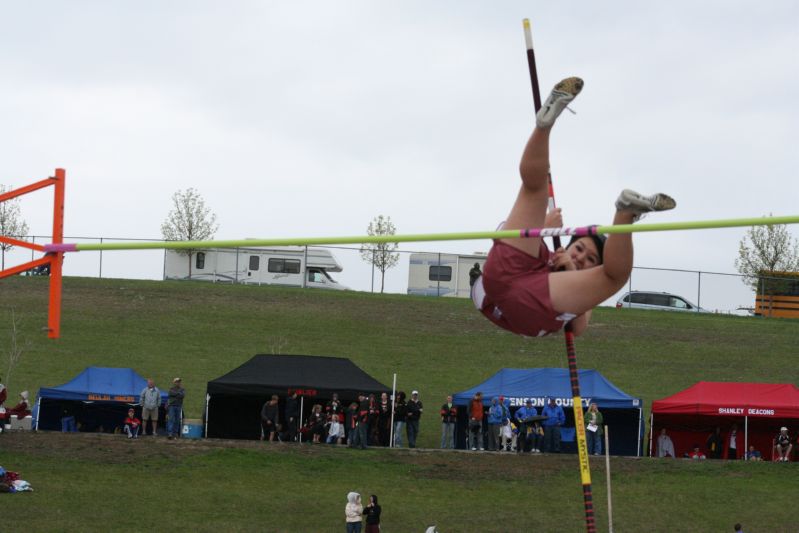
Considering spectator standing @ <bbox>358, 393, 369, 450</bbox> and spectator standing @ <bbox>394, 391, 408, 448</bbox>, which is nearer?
spectator standing @ <bbox>358, 393, 369, 450</bbox>

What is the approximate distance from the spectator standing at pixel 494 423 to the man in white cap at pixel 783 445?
4.61 meters

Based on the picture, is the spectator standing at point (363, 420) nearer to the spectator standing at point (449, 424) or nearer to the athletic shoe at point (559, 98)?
the spectator standing at point (449, 424)

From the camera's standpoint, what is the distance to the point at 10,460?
669 inches

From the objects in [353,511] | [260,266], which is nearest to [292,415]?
[353,511]

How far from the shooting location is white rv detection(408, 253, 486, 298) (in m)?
35.5

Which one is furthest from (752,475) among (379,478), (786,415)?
(379,478)

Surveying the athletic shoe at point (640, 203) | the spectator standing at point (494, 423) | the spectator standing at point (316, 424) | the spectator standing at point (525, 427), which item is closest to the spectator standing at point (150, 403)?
the spectator standing at point (316, 424)

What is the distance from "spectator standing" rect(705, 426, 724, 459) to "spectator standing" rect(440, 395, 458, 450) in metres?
4.32

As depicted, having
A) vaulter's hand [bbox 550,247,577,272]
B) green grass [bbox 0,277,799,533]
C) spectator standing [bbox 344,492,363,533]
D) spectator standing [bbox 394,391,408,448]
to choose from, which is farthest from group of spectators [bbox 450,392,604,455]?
vaulter's hand [bbox 550,247,577,272]

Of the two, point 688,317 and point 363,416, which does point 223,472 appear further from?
point 688,317

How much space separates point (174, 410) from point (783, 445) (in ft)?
33.2

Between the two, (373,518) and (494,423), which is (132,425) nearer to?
(494,423)

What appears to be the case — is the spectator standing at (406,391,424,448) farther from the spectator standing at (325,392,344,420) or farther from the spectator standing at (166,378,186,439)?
the spectator standing at (166,378,186,439)

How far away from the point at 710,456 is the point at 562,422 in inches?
107
